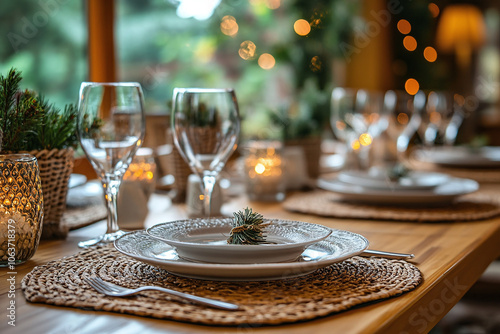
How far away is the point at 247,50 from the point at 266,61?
186mm

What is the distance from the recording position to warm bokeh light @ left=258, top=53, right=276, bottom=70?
393cm

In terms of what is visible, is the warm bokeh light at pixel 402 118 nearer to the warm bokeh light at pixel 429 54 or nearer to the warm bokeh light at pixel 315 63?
the warm bokeh light at pixel 315 63

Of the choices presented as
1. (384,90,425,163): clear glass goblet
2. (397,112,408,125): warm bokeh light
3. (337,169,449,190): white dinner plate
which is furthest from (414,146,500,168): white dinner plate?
(337,169,449,190): white dinner plate

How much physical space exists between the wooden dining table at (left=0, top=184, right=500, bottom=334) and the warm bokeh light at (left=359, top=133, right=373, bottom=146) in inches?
24.9

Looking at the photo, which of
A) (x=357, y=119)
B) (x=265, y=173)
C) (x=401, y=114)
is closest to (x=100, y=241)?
(x=265, y=173)

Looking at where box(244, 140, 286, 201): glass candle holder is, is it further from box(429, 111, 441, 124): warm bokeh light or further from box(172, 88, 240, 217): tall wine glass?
box(429, 111, 441, 124): warm bokeh light

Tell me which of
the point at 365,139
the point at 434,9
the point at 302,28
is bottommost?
the point at 365,139

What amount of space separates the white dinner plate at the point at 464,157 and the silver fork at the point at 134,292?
1.57 meters

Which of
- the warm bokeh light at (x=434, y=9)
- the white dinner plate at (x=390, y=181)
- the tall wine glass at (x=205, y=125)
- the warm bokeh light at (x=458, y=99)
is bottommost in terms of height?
the white dinner plate at (x=390, y=181)

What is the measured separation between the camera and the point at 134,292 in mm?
613

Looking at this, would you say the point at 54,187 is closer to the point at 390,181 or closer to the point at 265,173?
the point at 265,173

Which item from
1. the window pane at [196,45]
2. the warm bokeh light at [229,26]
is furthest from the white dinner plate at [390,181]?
the warm bokeh light at [229,26]

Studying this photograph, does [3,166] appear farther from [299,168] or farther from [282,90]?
[282,90]

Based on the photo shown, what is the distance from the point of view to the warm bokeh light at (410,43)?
16.9ft
